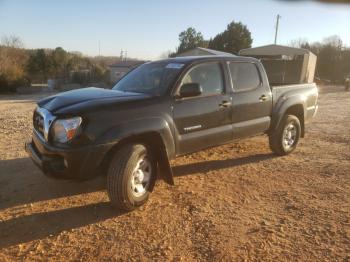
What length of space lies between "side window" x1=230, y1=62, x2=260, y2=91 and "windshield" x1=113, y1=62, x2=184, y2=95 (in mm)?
1061

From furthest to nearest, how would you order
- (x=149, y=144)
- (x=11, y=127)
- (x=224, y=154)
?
(x=11, y=127) < (x=224, y=154) < (x=149, y=144)

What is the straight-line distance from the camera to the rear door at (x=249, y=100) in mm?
5633

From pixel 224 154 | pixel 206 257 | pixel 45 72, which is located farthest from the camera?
pixel 45 72

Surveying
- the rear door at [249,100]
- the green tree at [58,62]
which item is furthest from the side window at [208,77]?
the green tree at [58,62]

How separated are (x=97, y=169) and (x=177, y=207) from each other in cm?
113

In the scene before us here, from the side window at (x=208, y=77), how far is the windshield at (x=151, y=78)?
0.21 metres

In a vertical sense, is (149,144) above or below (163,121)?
below

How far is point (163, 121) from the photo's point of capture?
449cm

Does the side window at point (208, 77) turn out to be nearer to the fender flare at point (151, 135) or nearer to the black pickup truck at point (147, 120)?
the black pickup truck at point (147, 120)

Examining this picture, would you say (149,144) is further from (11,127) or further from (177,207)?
(11,127)

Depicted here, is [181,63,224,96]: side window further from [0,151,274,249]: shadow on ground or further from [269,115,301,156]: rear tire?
[269,115,301,156]: rear tire

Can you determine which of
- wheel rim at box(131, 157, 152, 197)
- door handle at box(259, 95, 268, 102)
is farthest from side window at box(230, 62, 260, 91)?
wheel rim at box(131, 157, 152, 197)

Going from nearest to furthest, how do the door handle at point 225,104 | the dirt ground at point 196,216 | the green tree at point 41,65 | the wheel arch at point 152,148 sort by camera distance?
the dirt ground at point 196,216 → the wheel arch at point 152,148 → the door handle at point 225,104 → the green tree at point 41,65

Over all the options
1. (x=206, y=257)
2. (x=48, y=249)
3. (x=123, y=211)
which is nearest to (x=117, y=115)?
(x=123, y=211)
